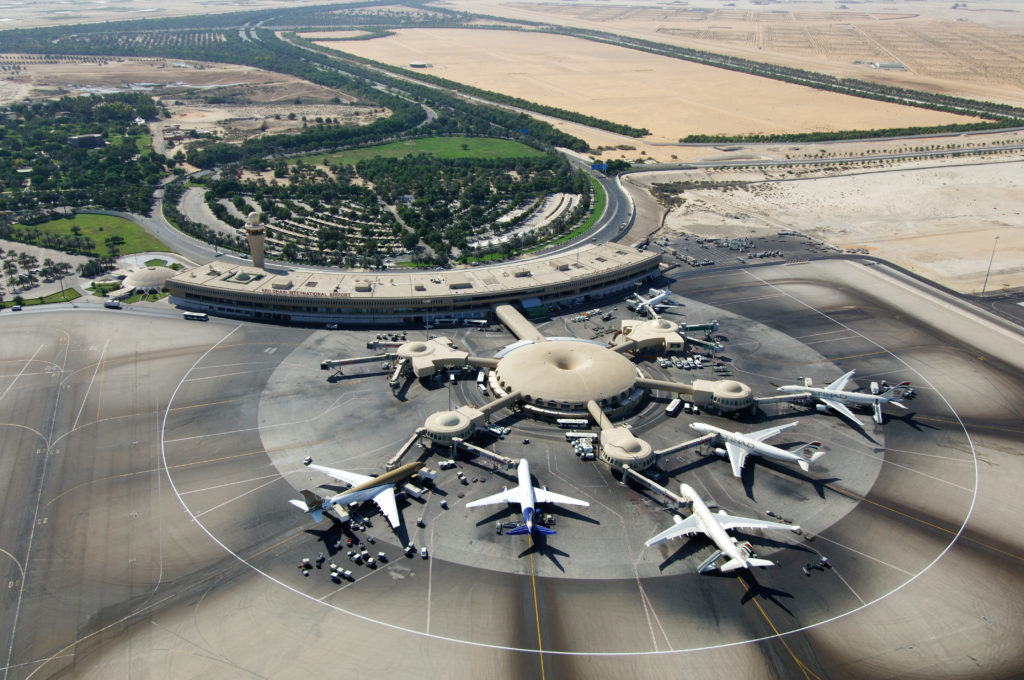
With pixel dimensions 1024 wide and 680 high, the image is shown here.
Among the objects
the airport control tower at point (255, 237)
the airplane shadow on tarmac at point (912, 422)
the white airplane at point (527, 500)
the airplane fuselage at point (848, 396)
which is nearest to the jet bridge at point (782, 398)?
the airplane fuselage at point (848, 396)

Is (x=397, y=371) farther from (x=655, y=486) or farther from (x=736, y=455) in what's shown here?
(x=736, y=455)

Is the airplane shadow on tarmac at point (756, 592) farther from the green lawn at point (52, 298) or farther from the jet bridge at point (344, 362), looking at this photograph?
the green lawn at point (52, 298)

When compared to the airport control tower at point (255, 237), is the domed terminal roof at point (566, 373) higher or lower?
lower

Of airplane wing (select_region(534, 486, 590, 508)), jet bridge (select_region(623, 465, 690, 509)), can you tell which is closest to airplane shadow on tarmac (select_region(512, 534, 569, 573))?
airplane wing (select_region(534, 486, 590, 508))

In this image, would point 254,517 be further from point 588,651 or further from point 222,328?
point 222,328

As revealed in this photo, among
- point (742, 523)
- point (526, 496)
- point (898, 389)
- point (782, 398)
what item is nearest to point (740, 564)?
point (742, 523)

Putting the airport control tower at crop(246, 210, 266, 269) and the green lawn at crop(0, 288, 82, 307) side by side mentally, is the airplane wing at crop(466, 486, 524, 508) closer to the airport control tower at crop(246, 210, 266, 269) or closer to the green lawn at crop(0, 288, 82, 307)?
the airport control tower at crop(246, 210, 266, 269)
